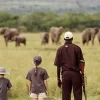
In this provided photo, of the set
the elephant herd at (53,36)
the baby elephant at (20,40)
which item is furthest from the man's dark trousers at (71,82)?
the elephant herd at (53,36)

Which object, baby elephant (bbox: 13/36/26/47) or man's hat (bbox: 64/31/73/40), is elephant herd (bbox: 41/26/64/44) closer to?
baby elephant (bbox: 13/36/26/47)

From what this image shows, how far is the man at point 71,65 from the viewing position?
10.5 m

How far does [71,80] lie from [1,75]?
1.29 metres

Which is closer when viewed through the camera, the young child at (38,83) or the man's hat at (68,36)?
the man's hat at (68,36)

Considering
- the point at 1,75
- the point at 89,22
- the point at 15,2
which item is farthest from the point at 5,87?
the point at 15,2

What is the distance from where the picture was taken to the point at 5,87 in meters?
10.4

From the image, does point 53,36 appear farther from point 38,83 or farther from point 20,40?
point 38,83

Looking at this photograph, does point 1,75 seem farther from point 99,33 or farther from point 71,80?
point 99,33

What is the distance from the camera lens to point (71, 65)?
10508mm

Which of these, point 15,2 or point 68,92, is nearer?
point 68,92

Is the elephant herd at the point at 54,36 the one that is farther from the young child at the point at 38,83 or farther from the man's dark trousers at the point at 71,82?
the man's dark trousers at the point at 71,82

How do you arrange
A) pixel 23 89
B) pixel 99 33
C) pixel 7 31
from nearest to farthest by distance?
pixel 23 89 < pixel 99 33 < pixel 7 31

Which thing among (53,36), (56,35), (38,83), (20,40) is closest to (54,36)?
(53,36)

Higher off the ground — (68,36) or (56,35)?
(68,36)
